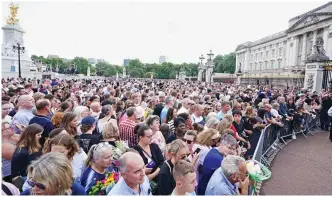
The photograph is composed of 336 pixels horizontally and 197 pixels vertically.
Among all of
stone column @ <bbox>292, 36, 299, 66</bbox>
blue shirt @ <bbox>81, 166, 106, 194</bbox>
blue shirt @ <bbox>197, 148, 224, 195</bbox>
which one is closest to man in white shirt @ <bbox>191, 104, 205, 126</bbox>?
blue shirt @ <bbox>197, 148, 224, 195</bbox>

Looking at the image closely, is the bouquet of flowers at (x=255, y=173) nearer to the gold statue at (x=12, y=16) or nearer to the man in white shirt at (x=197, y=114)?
the man in white shirt at (x=197, y=114)

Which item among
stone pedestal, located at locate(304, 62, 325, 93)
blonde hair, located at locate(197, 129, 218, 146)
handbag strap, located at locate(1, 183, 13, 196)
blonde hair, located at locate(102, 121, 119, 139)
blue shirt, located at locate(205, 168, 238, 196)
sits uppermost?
stone pedestal, located at locate(304, 62, 325, 93)

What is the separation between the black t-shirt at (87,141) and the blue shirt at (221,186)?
2.04 meters

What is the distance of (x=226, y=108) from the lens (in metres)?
7.86

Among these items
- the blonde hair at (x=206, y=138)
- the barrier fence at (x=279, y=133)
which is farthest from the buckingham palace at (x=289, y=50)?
the blonde hair at (x=206, y=138)

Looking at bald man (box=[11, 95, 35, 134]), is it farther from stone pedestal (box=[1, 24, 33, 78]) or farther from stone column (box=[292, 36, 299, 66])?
stone column (box=[292, 36, 299, 66])

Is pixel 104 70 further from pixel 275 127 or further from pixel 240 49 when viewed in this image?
pixel 275 127

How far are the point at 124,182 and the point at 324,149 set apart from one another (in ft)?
30.5

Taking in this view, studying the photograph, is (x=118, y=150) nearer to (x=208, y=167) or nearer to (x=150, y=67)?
(x=208, y=167)

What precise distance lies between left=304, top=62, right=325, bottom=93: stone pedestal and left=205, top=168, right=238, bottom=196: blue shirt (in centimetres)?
1823

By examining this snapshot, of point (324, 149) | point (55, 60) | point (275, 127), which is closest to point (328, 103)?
point (324, 149)

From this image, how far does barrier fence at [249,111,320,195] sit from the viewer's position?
797cm

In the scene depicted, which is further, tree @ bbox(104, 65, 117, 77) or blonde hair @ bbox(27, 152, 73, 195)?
tree @ bbox(104, 65, 117, 77)

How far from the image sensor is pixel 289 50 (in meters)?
62.9
